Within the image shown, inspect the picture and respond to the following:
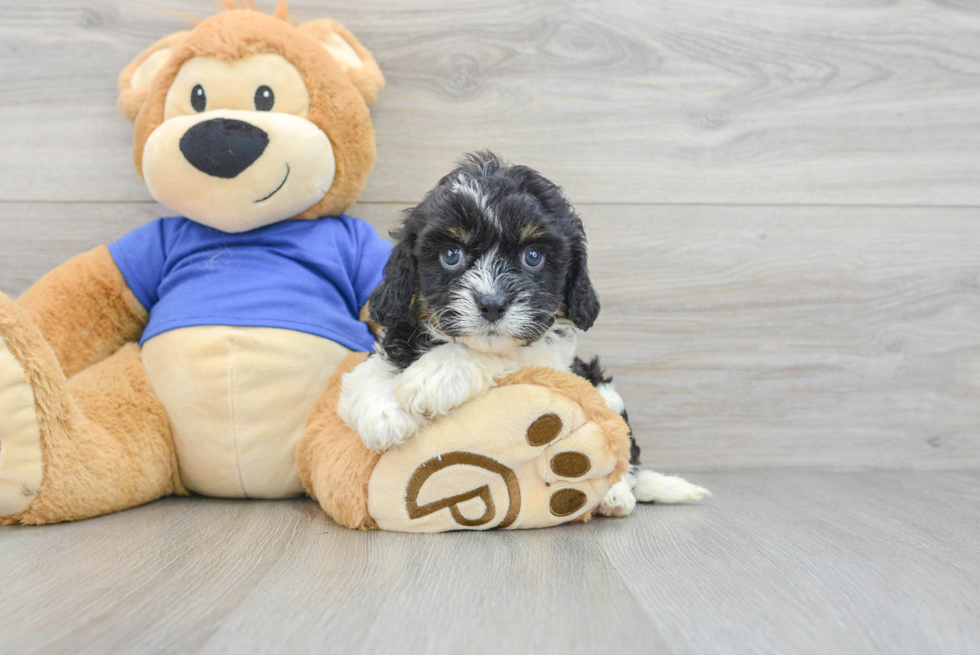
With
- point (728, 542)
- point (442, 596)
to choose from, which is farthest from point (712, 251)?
point (442, 596)

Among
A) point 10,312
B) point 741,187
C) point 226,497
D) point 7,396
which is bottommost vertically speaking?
point 226,497

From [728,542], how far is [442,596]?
26.7 inches

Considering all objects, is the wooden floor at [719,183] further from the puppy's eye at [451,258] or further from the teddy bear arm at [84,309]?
the puppy's eye at [451,258]

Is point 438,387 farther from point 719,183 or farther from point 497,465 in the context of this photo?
point 719,183

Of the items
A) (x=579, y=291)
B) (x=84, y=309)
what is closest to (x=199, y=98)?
(x=84, y=309)

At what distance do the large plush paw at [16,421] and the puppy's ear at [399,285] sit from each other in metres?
0.75

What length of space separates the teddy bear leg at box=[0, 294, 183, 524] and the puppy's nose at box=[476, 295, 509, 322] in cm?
94

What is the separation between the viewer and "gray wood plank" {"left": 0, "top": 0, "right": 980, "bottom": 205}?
6.83ft

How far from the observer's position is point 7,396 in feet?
4.65

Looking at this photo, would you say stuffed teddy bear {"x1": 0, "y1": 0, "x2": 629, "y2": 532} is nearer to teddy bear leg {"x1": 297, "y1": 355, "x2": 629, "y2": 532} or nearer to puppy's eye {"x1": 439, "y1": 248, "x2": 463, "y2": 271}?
teddy bear leg {"x1": 297, "y1": 355, "x2": 629, "y2": 532}

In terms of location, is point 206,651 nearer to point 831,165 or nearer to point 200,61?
point 200,61

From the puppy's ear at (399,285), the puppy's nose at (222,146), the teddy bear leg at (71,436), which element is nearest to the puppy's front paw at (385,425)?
the puppy's ear at (399,285)

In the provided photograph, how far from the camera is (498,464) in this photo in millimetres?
1438

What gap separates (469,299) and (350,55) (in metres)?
1.03
